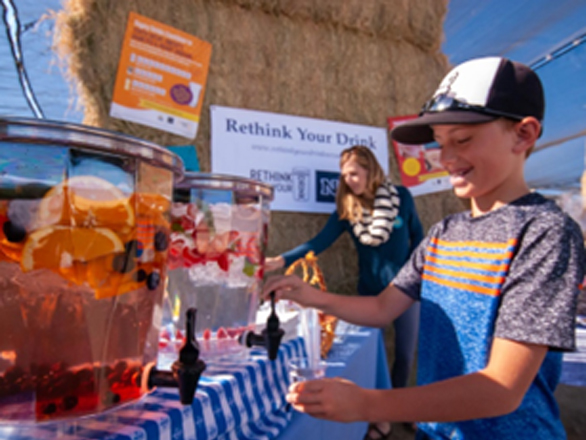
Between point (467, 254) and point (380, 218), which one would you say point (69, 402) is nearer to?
point (467, 254)

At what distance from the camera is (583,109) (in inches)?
164

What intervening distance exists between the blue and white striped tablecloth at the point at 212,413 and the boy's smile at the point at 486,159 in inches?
22.1

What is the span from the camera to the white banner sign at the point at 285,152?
8.42 ft

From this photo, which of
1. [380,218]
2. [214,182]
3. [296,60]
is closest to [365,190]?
[380,218]

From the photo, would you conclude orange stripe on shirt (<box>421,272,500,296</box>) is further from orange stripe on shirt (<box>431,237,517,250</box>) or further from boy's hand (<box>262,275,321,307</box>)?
boy's hand (<box>262,275,321,307</box>)

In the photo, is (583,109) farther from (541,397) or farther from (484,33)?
(541,397)

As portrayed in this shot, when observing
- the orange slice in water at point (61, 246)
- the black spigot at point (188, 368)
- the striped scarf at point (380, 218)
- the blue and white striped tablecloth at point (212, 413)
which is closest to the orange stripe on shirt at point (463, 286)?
the blue and white striped tablecloth at point (212, 413)

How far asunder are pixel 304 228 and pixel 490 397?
2.21m

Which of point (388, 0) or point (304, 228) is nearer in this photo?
point (304, 228)

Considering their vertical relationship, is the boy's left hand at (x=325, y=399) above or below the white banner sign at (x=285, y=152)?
below

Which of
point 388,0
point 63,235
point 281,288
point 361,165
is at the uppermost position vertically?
point 388,0

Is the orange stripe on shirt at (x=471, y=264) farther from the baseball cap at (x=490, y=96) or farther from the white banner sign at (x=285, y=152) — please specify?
the white banner sign at (x=285, y=152)

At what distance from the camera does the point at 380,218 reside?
2236mm

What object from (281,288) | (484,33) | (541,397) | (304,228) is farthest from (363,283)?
(484,33)
